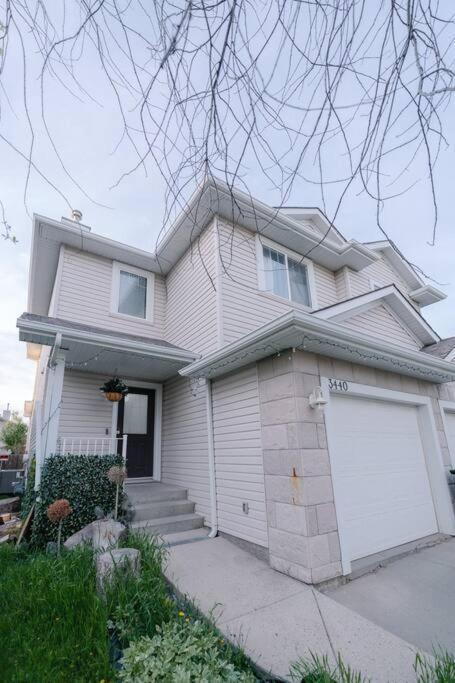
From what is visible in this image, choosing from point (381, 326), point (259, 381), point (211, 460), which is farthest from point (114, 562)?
point (381, 326)

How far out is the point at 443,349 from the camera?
742 centimetres

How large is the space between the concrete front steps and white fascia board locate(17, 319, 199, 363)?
8.66 ft

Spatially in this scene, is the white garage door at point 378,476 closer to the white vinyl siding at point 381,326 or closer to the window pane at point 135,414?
the white vinyl siding at point 381,326

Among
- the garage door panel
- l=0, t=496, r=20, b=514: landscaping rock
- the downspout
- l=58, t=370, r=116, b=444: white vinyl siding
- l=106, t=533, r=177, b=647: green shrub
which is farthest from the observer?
l=0, t=496, r=20, b=514: landscaping rock

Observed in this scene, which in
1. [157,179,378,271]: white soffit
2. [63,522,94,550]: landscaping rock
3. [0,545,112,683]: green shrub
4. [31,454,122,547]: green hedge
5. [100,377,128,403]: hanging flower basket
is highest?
[157,179,378,271]: white soffit

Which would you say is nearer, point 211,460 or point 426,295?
point 211,460

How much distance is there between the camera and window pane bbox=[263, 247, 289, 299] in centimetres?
760

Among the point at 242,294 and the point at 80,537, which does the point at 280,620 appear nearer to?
the point at 80,537

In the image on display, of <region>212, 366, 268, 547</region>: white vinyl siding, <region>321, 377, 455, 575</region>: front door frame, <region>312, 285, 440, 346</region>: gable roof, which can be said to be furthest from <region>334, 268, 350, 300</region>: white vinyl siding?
<region>212, 366, 268, 547</region>: white vinyl siding

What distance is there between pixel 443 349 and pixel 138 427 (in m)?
7.28

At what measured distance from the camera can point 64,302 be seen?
7367 millimetres

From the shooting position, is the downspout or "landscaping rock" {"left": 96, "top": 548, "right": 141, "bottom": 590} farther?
the downspout

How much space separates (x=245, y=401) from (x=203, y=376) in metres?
1.20

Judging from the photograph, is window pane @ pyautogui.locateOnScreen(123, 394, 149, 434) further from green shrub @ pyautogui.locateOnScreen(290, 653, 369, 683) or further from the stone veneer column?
green shrub @ pyautogui.locateOnScreen(290, 653, 369, 683)
